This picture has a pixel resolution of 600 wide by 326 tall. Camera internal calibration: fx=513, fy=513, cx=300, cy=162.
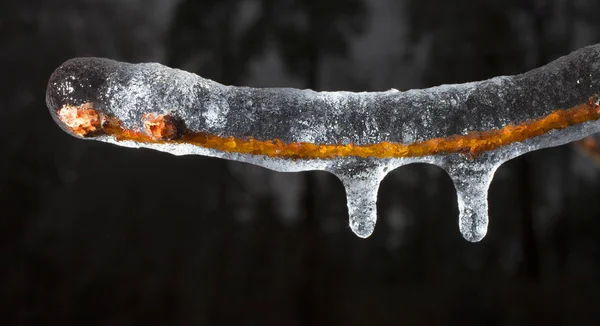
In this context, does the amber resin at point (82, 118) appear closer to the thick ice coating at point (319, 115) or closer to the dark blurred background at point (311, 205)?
the thick ice coating at point (319, 115)

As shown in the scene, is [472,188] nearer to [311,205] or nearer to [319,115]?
[319,115]

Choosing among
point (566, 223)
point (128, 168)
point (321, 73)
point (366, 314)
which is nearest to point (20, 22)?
point (128, 168)

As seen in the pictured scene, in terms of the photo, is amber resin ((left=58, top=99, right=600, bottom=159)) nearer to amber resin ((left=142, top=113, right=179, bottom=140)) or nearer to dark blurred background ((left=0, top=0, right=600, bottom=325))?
amber resin ((left=142, top=113, right=179, bottom=140))

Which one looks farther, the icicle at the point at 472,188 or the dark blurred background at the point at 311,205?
→ the dark blurred background at the point at 311,205

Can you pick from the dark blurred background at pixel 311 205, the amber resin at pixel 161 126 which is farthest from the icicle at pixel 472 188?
the dark blurred background at pixel 311 205

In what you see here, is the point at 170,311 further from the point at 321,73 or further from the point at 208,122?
the point at 208,122
